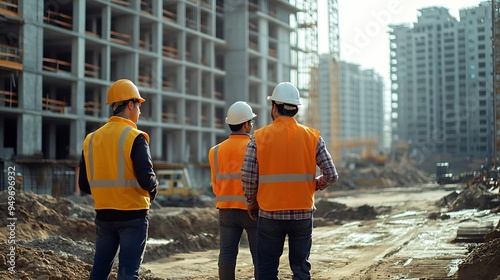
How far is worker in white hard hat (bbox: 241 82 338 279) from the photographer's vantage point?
13.3 ft

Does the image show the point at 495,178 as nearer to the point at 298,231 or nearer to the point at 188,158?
the point at 298,231

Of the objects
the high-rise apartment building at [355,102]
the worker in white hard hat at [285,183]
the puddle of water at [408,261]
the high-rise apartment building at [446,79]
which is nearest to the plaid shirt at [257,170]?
the worker in white hard hat at [285,183]

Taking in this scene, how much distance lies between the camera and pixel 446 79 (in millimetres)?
19469

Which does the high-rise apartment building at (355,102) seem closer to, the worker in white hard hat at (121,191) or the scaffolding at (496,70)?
the scaffolding at (496,70)

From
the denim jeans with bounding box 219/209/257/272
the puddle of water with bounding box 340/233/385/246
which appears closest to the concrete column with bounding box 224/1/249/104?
the puddle of water with bounding box 340/233/385/246

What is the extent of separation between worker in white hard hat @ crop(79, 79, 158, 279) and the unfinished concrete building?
21810 mm

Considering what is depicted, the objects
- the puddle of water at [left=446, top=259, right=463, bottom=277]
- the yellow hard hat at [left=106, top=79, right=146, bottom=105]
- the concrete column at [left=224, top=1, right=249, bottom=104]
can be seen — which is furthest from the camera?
the concrete column at [left=224, top=1, right=249, bottom=104]

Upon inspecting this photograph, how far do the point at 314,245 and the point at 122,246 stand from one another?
28.5ft

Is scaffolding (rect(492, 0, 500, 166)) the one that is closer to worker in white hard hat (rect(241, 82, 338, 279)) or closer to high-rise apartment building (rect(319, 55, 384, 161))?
worker in white hard hat (rect(241, 82, 338, 279))

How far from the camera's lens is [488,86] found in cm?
1530

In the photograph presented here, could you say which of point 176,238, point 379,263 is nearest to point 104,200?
point 379,263

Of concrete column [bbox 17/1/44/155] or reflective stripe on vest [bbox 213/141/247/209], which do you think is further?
concrete column [bbox 17/1/44/155]

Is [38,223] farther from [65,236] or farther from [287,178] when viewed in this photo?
[287,178]

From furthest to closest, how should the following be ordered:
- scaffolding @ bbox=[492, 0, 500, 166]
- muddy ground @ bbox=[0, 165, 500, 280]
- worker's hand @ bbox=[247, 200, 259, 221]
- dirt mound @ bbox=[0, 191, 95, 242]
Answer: scaffolding @ bbox=[492, 0, 500, 166] → dirt mound @ bbox=[0, 191, 95, 242] → muddy ground @ bbox=[0, 165, 500, 280] → worker's hand @ bbox=[247, 200, 259, 221]
